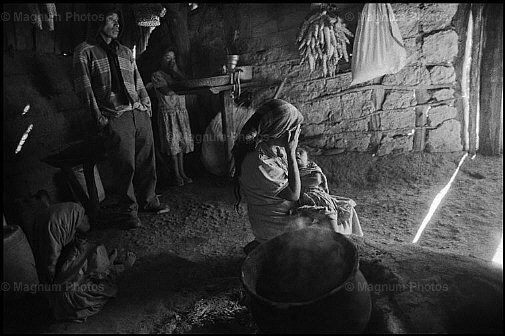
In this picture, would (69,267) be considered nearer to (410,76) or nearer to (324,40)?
(324,40)

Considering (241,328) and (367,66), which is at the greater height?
(367,66)

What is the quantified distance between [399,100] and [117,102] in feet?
14.5

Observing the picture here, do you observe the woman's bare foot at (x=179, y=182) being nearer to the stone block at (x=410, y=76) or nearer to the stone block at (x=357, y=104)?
the stone block at (x=357, y=104)

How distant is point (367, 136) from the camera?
22.3 feet

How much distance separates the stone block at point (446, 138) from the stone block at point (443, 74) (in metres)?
0.66

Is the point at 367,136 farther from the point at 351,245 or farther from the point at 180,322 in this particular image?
the point at 180,322

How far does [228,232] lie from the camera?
5.30m

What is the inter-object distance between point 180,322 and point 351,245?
1.60 meters

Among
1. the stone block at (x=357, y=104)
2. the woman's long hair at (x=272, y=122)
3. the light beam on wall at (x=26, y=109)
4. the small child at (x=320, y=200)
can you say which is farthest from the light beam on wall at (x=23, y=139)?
the stone block at (x=357, y=104)

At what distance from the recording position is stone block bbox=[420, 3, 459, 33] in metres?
6.05

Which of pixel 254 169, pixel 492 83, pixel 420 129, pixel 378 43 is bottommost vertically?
pixel 254 169

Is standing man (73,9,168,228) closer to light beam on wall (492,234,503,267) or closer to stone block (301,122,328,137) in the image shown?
stone block (301,122,328,137)

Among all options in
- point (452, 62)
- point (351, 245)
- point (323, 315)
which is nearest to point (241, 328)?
point (323, 315)

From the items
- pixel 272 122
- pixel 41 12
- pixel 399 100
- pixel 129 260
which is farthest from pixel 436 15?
pixel 41 12
